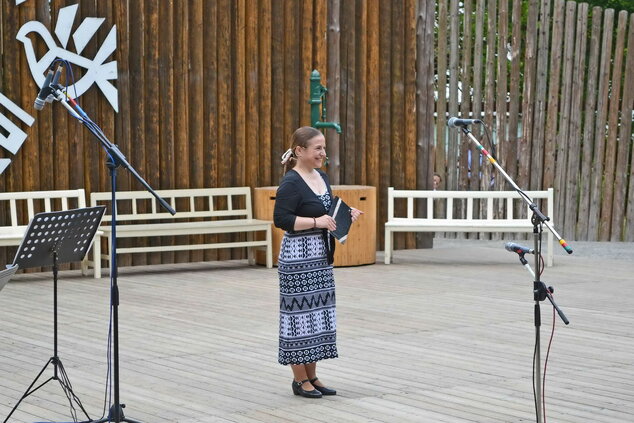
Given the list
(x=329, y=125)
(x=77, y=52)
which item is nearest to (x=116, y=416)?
(x=77, y=52)

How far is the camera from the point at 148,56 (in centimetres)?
1176

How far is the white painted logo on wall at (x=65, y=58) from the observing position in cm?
1093

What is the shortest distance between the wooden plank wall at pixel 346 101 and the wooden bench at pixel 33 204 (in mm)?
168

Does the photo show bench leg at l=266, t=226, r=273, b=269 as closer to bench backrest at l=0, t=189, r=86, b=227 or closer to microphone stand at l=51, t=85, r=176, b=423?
bench backrest at l=0, t=189, r=86, b=227

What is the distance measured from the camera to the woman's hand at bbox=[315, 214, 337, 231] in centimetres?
595

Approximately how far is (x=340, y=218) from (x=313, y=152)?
0.38 m

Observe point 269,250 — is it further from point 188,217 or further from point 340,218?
point 340,218

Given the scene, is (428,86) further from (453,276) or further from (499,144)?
(453,276)

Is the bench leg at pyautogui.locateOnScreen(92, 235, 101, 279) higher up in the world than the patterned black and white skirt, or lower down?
lower down

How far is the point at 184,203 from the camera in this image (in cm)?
1209

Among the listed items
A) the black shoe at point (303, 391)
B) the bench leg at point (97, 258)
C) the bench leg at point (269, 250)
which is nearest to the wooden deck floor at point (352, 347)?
the black shoe at point (303, 391)

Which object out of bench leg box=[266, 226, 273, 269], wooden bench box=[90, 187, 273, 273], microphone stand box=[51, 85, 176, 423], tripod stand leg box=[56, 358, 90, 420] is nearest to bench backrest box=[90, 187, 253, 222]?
wooden bench box=[90, 187, 273, 273]

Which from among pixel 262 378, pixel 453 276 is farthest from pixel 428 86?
pixel 262 378

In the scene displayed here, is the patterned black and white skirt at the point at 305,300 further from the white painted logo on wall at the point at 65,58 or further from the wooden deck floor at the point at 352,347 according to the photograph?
the white painted logo on wall at the point at 65,58
